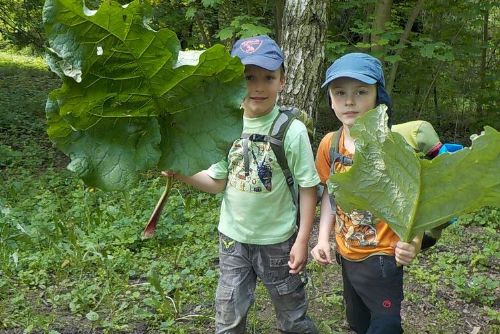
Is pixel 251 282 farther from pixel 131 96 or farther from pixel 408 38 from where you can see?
pixel 408 38

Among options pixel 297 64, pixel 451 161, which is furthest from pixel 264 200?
pixel 297 64

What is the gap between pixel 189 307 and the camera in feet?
12.0

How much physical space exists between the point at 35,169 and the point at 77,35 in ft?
21.6

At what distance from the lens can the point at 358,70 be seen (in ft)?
7.45

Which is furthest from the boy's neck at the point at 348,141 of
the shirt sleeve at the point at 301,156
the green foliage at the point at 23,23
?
the green foliage at the point at 23,23

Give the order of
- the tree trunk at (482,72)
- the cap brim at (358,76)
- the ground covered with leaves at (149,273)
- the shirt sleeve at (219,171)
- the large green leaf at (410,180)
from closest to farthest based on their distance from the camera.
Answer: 1. the large green leaf at (410,180)
2. the cap brim at (358,76)
3. the shirt sleeve at (219,171)
4. the ground covered with leaves at (149,273)
5. the tree trunk at (482,72)

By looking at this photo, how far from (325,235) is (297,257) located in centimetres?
17

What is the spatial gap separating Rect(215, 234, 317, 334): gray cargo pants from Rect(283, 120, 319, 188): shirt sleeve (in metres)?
0.33

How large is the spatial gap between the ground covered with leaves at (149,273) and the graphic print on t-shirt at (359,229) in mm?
1180

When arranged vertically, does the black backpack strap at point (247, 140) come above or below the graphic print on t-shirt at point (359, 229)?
above

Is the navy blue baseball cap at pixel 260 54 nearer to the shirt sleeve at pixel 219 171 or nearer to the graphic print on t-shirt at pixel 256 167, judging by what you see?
the graphic print on t-shirt at pixel 256 167

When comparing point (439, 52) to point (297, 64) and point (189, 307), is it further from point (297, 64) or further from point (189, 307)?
point (189, 307)

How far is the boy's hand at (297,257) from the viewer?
99.5 inches

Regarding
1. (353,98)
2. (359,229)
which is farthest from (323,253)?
(353,98)
